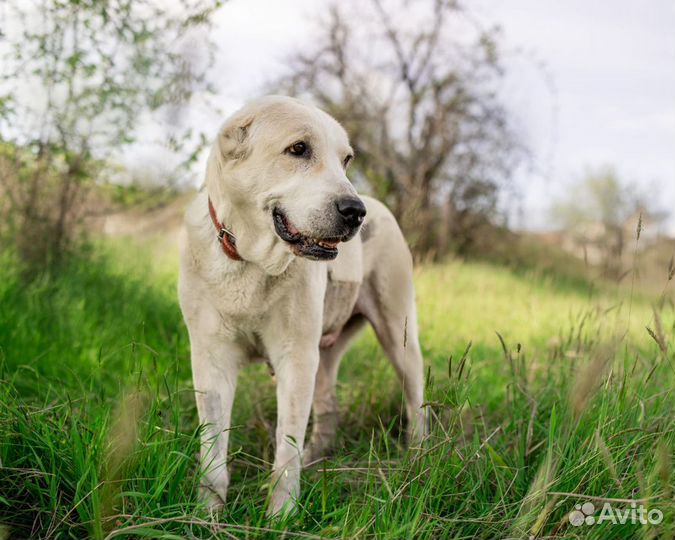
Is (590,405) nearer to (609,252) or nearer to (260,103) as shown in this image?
(260,103)

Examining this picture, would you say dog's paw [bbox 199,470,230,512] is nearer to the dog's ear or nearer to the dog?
the dog

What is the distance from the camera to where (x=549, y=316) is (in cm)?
691

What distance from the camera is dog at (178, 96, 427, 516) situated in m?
2.39

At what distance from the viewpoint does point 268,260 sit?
8.38 feet

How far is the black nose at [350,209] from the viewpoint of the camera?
7.57 ft

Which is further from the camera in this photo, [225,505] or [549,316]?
[549,316]

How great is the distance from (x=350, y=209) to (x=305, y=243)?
0.75 feet

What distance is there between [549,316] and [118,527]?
581cm

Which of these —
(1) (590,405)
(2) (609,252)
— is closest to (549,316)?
(2) (609,252)

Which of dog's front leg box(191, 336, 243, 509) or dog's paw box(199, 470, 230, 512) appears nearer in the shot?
dog's paw box(199, 470, 230, 512)

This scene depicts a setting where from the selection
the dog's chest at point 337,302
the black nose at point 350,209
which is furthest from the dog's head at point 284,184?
the dog's chest at point 337,302
